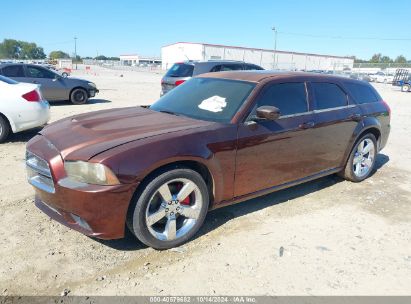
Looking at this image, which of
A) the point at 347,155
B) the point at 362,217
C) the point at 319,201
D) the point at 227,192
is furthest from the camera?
the point at 347,155

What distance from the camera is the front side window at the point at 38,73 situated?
1192 centimetres

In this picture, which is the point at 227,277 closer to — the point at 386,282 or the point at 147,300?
the point at 147,300

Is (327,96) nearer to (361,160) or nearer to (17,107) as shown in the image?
(361,160)

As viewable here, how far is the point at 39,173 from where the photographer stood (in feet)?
10.9

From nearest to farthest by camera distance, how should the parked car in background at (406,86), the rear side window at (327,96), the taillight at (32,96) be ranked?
1. the rear side window at (327,96)
2. the taillight at (32,96)
3. the parked car in background at (406,86)

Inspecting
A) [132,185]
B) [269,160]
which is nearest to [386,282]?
[269,160]

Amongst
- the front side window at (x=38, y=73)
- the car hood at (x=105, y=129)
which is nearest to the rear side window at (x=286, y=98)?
the car hood at (x=105, y=129)

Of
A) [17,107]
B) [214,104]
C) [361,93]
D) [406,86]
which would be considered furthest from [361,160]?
[406,86]

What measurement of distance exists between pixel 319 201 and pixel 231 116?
188cm

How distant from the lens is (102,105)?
12938mm

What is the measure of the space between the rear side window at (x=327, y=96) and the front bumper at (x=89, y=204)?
9.20 feet

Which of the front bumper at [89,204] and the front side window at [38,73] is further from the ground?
the front side window at [38,73]

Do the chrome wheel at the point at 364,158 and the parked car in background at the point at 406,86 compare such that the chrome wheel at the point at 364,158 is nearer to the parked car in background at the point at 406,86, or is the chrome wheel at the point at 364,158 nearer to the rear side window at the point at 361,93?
the rear side window at the point at 361,93

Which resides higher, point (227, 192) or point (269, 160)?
point (269, 160)
